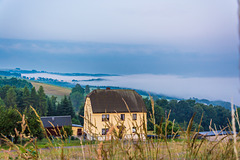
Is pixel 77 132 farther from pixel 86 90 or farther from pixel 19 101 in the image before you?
pixel 86 90

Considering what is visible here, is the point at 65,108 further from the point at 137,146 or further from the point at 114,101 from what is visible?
the point at 137,146

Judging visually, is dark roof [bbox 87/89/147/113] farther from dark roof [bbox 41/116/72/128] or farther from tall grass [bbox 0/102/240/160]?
tall grass [bbox 0/102/240/160]

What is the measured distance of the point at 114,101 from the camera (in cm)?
2803

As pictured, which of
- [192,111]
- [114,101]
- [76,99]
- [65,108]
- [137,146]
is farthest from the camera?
[76,99]

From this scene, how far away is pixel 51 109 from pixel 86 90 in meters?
37.5

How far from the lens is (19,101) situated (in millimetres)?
52719

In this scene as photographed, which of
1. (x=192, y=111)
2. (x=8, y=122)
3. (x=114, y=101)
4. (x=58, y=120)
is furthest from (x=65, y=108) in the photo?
(x=192, y=111)

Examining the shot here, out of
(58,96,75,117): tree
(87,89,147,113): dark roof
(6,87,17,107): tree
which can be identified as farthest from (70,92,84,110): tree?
(87,89,147,113): dark roof

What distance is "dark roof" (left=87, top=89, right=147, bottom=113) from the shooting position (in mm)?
26845

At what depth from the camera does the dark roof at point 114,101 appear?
88.1ft

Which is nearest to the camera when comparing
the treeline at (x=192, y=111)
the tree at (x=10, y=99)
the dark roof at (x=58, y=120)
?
the dark roof at (x=58, y=120)

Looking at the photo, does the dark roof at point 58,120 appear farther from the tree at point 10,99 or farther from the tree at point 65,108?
the tree at point 10,99

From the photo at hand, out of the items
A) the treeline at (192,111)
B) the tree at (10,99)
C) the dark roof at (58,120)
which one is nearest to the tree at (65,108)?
the dark roof at (58,120)

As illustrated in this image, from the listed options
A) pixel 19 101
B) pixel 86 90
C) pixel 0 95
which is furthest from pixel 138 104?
pixel 86 90
